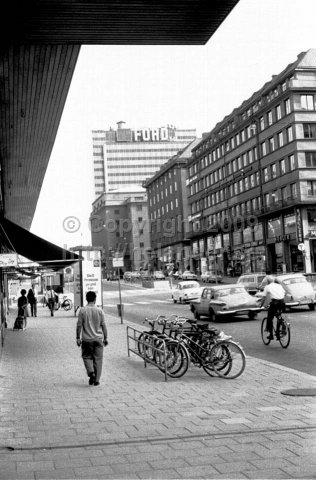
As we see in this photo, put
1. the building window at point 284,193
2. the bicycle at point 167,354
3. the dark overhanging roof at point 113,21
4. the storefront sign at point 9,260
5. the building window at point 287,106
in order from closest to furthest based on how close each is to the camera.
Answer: the dark overhanging roof at point 113,21, the bicycle at point 167,354, the storefront sign at point 9,260, the building window at point 287,106, the building window at point 284,193

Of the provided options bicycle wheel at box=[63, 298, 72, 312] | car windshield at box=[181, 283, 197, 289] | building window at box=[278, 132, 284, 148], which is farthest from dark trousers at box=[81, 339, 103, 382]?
building window at box=[278, 132, 284, 148]

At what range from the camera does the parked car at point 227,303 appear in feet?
78.3

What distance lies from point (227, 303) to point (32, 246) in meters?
10.2

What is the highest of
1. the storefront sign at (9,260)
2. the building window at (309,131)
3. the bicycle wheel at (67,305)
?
the building window at (309,131)

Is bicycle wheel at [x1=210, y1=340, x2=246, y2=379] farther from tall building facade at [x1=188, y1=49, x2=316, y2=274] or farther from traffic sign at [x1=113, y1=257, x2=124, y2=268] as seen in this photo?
tall building facade at [x1=188, y1=49, x2=316, y2=274]

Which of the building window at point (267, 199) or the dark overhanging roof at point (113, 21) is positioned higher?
the building window at point (267, 199)

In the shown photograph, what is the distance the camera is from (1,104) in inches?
576

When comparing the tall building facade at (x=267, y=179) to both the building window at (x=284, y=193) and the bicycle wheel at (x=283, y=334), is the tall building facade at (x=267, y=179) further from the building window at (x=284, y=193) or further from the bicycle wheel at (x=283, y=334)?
the bicycle wheel at (x=283, y=334)

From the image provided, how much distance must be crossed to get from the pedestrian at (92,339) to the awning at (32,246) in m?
5.13

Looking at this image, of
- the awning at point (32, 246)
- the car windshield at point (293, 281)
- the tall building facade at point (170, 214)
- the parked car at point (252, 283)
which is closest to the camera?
the awning at point (32, 246)

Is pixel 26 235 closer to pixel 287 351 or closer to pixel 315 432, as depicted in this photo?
pixel 287 351

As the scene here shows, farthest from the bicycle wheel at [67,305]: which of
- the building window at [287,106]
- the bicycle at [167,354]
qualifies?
the building window at [287,106]

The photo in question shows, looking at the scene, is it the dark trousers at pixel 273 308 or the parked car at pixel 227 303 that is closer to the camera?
the dark trousers at pixel 273 308

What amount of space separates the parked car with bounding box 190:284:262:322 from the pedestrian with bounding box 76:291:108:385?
44.8ft
